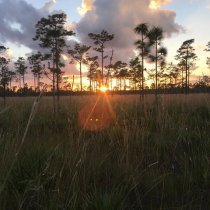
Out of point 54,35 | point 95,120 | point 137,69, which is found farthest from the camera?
point 137,69

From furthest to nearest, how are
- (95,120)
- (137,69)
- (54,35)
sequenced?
1. (137,69)
2. (54,35)
3. (95,120)

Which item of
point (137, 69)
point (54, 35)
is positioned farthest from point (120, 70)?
point (54, 35)

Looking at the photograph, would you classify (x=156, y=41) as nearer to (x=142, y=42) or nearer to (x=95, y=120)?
(x=142, y=42)

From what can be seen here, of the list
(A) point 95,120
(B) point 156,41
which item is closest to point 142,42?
(B) point 156,41

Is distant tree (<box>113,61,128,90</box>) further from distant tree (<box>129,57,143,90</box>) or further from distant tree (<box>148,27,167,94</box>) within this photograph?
distant tree (<box>148,27,167,94</box>)

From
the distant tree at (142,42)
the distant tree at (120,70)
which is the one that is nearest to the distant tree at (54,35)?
the distant tree at (142,42)

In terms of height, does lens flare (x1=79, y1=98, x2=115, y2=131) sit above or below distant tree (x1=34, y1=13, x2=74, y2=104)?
below

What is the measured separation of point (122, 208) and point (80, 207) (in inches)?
14.2

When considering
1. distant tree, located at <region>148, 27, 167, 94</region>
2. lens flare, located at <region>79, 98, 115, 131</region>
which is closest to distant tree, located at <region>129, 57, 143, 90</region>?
distant tree, located at <region>148, 27, 167, 94</region>

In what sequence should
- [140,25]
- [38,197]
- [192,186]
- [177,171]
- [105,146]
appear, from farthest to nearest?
[140,25], [105,146], [177,171], [192,186], [38,197]

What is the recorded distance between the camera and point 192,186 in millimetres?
3871

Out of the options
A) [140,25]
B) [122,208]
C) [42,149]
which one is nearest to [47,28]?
[140,25]

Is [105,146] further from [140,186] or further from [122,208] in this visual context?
[122,208]

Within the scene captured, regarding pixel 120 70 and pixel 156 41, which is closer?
pixel 156 41
